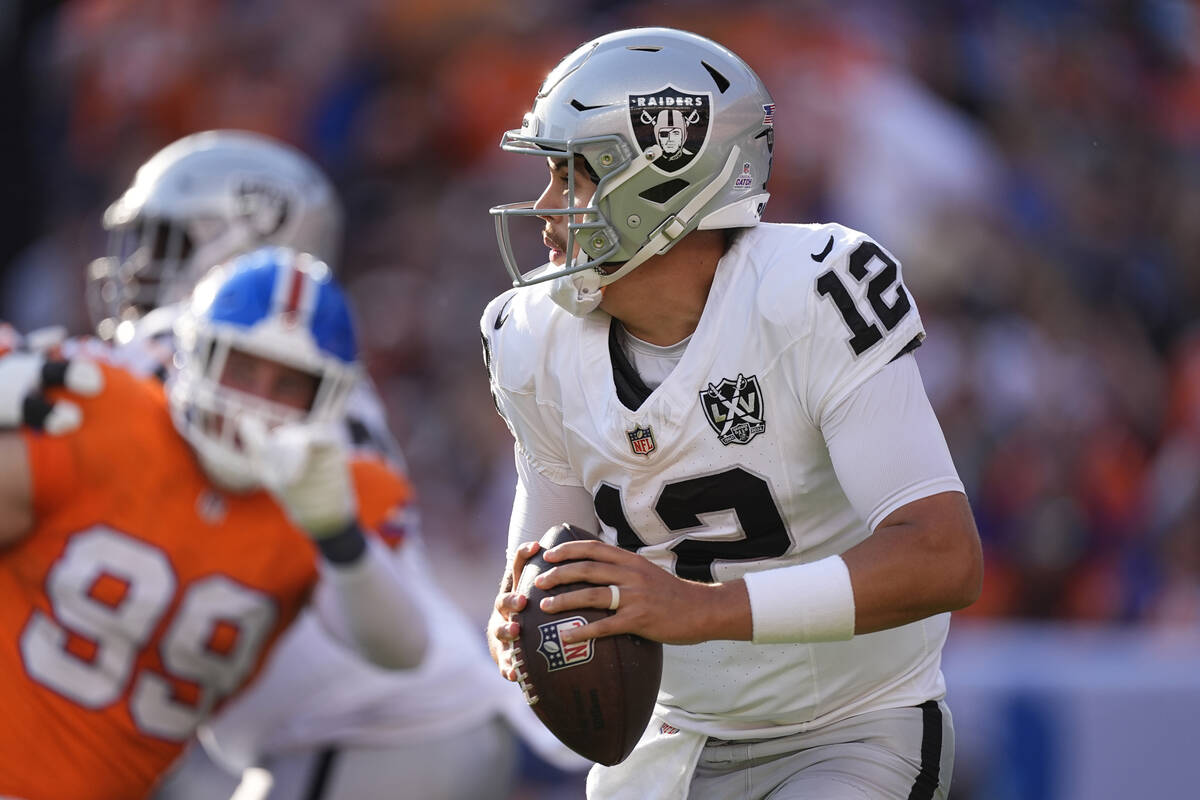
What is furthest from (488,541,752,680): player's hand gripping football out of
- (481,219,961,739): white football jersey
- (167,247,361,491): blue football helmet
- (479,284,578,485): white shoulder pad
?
(167,247,361,491): blue football helmet

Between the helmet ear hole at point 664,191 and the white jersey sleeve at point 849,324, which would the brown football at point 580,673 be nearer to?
the white jersey sleeve at point 849,324

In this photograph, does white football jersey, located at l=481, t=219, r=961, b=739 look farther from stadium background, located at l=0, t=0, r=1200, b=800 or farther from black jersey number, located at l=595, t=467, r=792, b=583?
stadium background, located at l=0, t=0, r=1200, b=800

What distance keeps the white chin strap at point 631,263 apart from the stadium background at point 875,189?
376 centimetres

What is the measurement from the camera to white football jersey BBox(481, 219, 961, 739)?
8.15 feet

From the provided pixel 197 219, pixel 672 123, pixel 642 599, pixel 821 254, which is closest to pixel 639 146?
pixel 672 123

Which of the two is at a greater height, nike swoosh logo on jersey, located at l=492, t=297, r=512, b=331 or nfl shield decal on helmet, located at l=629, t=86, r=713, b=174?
nfl shield decal on helmet, located at l=629, t=86, r=713, b=174

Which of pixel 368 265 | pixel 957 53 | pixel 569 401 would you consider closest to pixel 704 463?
pixel 569 401

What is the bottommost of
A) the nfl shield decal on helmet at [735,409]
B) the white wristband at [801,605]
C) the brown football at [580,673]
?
the brown football at [580,673]

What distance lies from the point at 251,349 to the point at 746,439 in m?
1.55

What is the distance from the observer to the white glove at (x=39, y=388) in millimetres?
3354

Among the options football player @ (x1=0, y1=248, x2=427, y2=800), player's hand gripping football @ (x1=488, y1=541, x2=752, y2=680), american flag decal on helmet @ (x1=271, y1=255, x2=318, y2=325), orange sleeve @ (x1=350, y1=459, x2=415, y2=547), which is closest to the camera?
player's hand gripping football @ (x1=488, y1=541, x2=752, y2=680)

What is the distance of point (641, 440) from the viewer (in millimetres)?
2578

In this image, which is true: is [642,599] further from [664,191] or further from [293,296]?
[293,296]

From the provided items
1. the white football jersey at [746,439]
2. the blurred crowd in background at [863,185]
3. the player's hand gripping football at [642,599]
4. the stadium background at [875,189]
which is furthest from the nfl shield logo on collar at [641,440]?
the blurred crowd in background at [863,185]
